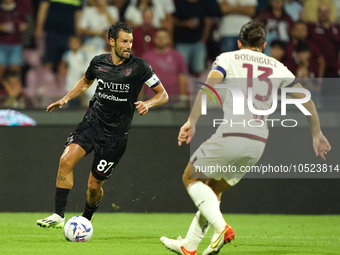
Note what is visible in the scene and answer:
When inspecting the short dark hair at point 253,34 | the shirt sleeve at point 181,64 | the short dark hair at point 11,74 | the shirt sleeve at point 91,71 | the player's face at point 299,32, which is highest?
the short dark hair at point 253,34

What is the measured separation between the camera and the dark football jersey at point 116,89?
6.41m

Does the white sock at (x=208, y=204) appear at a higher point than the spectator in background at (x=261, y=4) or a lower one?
lower

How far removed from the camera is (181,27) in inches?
433

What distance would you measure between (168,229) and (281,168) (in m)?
2.53

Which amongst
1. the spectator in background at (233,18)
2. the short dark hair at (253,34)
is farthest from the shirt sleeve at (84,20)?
the short dark hair at (253,34)

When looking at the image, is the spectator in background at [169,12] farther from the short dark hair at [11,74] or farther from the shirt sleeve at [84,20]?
the short dark hair at [11,74]

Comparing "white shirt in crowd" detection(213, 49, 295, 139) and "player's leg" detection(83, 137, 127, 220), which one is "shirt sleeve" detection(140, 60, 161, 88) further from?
"white shirt in crowd" detection(213, 49, 295, 139)

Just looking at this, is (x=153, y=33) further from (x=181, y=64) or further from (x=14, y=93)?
(x=14, y=93)

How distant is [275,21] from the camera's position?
10.8 meters

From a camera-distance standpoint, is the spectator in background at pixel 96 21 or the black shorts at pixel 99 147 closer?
the black shorts at pixel 99 147

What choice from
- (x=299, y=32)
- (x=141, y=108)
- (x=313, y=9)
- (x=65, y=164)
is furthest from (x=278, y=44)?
(x=65, y=164)

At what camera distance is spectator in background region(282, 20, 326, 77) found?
10.3m

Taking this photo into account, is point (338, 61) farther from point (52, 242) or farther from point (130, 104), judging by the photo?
point (52, 242)

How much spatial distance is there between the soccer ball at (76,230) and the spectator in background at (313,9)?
278 inches
